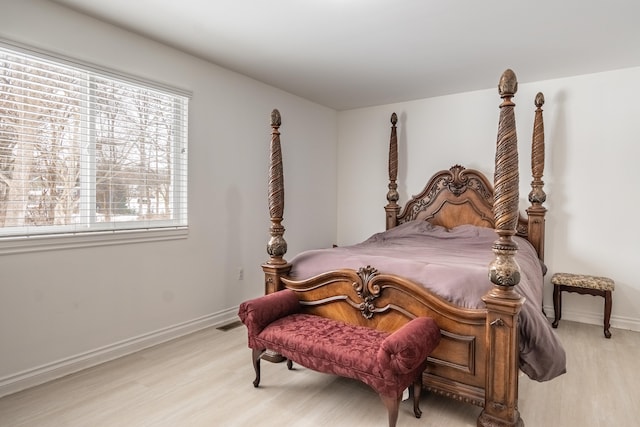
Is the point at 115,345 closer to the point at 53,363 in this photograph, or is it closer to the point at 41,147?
the point at 53,363

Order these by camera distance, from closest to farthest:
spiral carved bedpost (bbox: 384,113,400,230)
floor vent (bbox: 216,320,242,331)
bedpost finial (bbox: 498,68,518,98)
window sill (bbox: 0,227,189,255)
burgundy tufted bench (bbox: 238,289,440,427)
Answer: burgundy tufted bench (bbox: 238,289,440,427) → bedpost finial (bbox: 498,68,518,98) → window sill (bbox: 0,227,189,255) → floor vent (bbox: 216,320,242,331) → spiral carved bedpost (bbox: 384,113,400,230)

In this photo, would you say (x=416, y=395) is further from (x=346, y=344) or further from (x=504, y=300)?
(x=504, y=300)

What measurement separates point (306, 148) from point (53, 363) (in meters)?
3.38

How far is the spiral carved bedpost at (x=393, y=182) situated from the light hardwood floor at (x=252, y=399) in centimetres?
241

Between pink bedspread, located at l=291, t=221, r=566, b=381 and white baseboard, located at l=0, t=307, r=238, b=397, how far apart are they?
Answer: 1249 millimetres

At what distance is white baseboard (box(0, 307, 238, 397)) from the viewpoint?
2.33 meters

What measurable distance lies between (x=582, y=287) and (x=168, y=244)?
379 cm

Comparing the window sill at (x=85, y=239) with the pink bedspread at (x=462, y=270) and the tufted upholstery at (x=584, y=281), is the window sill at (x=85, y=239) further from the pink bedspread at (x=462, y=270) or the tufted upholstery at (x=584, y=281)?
the tufted upholstery at (x=584, y=281)

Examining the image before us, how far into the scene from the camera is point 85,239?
2.66 meters

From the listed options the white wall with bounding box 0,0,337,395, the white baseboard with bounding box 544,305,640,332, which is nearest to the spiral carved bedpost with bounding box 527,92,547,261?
the white baseboard with bounding box 544,305,640,332

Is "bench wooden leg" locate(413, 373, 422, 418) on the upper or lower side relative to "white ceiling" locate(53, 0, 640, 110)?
lower

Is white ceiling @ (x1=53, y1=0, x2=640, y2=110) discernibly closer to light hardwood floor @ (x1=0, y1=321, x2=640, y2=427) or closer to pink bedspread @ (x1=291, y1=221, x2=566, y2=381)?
pink bedspread @ (x1=291, y1=221, x2=566, y2=381)

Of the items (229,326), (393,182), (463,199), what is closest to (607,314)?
(463,199)

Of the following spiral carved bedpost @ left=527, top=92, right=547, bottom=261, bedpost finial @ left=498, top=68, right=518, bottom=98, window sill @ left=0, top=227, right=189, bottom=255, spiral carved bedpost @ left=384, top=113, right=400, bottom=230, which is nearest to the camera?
bedpost finial @ left=498, top=68, right=518, bottom=98
